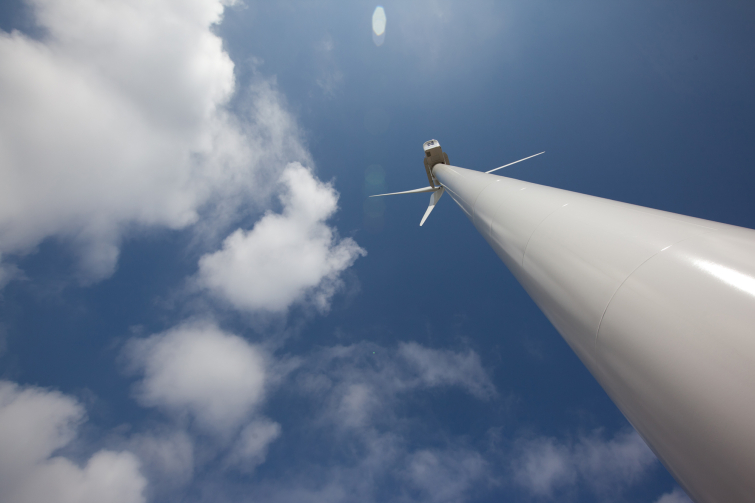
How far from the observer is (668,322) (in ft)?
10.2

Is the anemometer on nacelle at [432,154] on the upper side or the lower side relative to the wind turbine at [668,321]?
upper

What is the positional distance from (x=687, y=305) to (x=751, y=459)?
131cm

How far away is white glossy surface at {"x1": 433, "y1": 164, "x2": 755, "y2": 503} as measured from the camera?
2564mm

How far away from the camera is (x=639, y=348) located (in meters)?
3.36

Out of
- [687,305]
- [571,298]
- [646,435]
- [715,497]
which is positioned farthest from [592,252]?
[715,497]

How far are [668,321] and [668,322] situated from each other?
0.01 meters

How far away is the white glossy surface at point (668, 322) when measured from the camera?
2564mm

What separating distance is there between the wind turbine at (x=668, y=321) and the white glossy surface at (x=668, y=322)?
0.01 metres

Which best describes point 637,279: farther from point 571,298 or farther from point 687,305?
point 571,298

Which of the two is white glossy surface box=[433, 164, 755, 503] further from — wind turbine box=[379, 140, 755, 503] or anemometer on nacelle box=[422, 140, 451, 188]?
anemometer on nacelle box=[422, 140, 451, 188]

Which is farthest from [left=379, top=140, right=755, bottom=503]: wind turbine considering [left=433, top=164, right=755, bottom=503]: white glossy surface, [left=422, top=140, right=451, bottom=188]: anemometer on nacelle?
[left=422, top=140, right=451, bottom=188]: anemometer on nacelle

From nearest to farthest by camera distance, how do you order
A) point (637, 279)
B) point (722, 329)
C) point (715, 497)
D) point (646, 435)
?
1. point (722, 329)
2. point (715, 497)
3. point (637, 279)
4. point (646, 435)

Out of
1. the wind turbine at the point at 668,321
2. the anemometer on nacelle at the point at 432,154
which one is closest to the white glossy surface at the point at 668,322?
the wind turbine at the point at 668,321

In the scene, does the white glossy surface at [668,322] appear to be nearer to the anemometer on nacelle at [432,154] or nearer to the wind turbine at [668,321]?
the wind turbine at [668,321]
